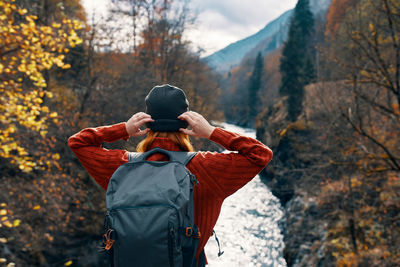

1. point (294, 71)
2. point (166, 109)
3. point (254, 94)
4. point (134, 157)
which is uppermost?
point (294, 71)

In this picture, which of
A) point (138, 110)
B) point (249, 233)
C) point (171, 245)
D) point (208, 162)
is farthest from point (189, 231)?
point (249, 233)

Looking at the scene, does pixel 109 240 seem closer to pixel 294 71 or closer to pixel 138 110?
pixel 138 110

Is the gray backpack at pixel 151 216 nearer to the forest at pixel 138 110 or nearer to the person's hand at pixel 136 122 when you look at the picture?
the person's hand at pixel 136 122

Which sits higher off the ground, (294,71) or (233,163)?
(294,71)

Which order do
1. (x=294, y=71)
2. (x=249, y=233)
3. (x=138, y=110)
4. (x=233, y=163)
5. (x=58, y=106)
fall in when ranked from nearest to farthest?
(x=233, y=163) < (x=138, y=110) < (x=58, y=106) < (x=249, y=233) < (x=294, y=71)

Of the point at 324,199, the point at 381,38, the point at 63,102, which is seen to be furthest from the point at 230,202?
the point at 381,38

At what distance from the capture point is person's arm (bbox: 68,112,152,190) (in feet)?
5.52

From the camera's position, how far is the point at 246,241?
11.1m

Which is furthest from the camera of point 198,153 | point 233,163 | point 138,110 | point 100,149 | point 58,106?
point 58,106

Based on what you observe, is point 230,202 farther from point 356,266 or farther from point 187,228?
point 187,228

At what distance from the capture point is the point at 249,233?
1173 cm

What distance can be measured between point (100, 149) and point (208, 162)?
0.76 meters

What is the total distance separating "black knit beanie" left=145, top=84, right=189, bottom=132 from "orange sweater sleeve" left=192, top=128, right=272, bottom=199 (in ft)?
0.85

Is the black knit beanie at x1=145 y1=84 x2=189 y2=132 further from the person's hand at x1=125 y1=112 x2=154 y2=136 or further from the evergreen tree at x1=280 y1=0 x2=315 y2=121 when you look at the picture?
the evergreen tree at x1=280 y1=0 x2=315 y2=121
